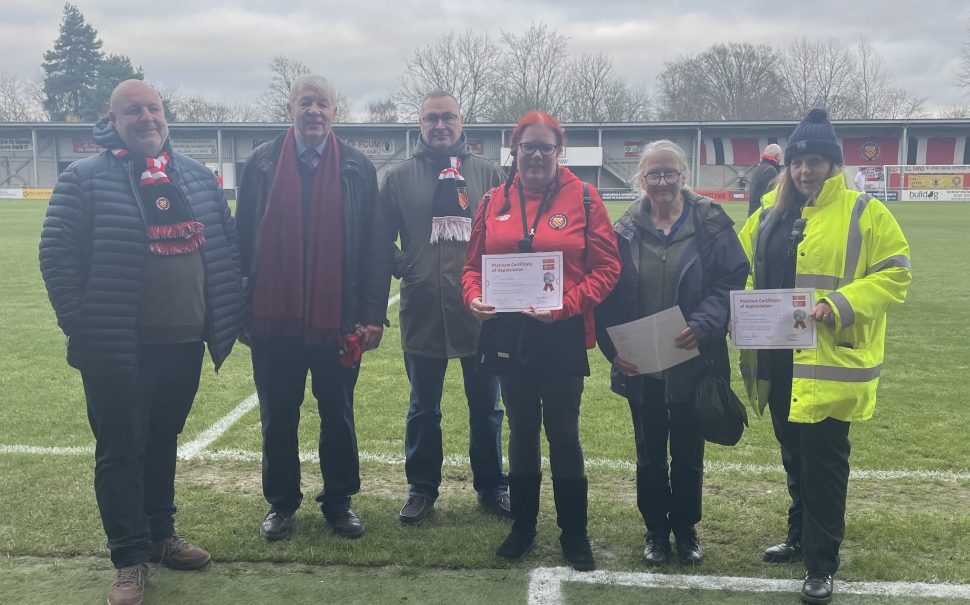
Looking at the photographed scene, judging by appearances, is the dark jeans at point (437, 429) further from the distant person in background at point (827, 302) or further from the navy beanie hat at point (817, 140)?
the navy beanie hat at point (817, 140)

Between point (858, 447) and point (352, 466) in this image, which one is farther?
point (858, 447)

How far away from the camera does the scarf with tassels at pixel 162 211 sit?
125 inches

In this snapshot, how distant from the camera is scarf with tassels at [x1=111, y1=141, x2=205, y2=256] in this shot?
3.18m

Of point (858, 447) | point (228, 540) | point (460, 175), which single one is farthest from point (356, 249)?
point (858, 447)

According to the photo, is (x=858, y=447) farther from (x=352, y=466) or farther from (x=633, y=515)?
(x=352, y=466)

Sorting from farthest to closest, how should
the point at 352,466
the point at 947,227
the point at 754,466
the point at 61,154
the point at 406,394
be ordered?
1. the point at 61,154
2. the point at 947,227
3. the point at 406,394
4. the point at 754,466
5. the point at 352,466

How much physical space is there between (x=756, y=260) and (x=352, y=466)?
213 centimetres

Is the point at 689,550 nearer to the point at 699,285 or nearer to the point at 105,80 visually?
the point at 699,285

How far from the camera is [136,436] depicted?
321cm

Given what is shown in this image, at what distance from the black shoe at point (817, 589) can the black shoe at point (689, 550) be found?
0.45 metres

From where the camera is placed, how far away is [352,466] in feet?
12.6

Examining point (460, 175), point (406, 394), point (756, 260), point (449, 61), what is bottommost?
point (406, 394)

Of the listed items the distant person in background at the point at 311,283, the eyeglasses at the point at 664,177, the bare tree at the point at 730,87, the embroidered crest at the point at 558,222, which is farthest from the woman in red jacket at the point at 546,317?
the bare tree at the point at 730,87

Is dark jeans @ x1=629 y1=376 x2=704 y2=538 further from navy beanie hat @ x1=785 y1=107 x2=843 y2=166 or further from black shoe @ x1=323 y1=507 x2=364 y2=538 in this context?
black shoe @ x1=323 y1=507 x2=364 y2=538
